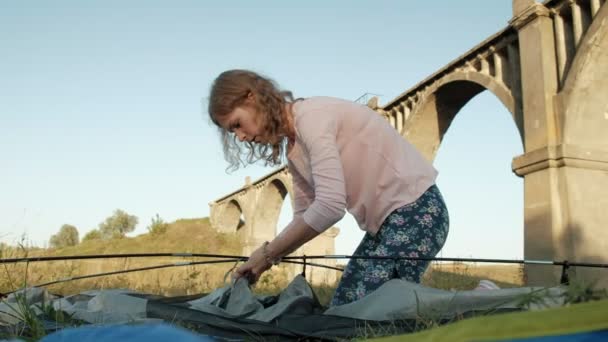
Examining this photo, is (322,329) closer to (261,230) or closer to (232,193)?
(261,230)

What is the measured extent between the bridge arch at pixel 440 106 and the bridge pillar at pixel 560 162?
1566mm

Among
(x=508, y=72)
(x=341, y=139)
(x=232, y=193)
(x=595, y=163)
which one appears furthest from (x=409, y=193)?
(x=232, y=193)

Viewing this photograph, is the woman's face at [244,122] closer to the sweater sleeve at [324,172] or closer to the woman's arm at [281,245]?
the sweater sleeve at [324,172]

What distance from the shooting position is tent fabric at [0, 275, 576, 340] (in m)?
1.89

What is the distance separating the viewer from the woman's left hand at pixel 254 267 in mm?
2539

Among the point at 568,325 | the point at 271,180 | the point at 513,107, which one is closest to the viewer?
the point at 568,325

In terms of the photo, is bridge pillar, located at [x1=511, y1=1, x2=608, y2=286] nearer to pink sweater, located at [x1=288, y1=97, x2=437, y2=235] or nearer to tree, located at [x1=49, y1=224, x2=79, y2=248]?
pink sweater, located at [x1=288, y1=97, x2=437, y2=235]

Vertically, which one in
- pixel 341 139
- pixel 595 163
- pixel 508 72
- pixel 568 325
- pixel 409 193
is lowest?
pixel 568 325

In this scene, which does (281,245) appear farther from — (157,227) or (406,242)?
(157,227)

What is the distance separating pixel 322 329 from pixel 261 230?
24.2m

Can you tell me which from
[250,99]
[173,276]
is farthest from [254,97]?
[173,276]

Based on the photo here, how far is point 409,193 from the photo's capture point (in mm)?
2623

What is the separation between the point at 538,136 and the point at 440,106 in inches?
154

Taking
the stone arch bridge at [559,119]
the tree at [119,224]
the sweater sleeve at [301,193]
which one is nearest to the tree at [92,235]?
the tree at [119,224]
